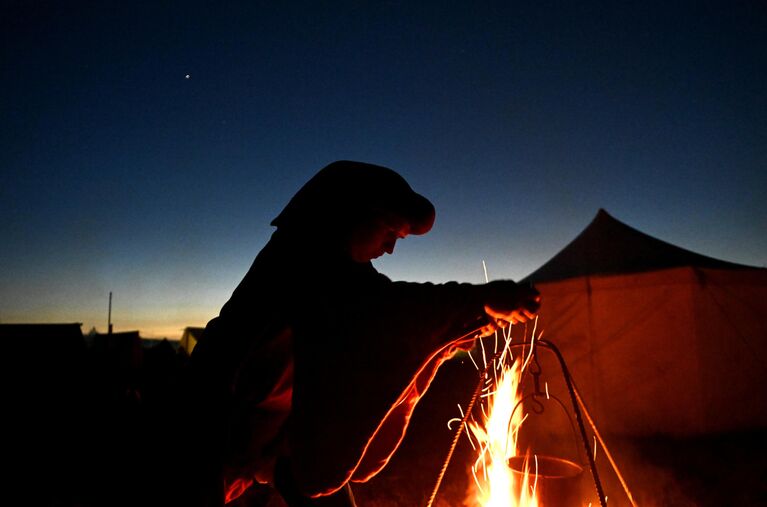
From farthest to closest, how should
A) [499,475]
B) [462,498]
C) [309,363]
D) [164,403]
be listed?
1. [462,498]
2. [499,475]
3. [164,403]
4. [309,363]

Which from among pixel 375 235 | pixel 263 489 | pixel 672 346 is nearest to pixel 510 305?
pixel 375 235

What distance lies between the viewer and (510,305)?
111 centimetres

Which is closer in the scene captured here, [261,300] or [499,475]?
[261,300]

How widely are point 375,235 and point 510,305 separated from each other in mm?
414

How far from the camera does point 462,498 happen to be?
4387 millimetres

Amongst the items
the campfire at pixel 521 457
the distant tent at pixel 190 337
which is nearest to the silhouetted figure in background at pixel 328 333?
the campfire at pixel 521 457

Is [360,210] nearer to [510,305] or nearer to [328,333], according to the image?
[328,333]

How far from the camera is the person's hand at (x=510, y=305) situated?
1106 millimetres

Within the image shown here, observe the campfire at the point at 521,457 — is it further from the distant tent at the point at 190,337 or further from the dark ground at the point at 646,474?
the distant tent at the point at 190,337

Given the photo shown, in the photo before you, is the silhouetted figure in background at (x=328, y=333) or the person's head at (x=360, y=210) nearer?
the silhouetted figure in background at (x=328, y=333)

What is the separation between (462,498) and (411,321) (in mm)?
4100

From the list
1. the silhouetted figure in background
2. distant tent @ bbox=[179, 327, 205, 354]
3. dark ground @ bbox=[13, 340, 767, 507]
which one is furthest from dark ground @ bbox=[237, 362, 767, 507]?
distant tent @ bbox=[179, 327, 205, 354]

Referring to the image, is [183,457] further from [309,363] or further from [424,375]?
[424,375]

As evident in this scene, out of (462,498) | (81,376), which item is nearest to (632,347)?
(462,498)
